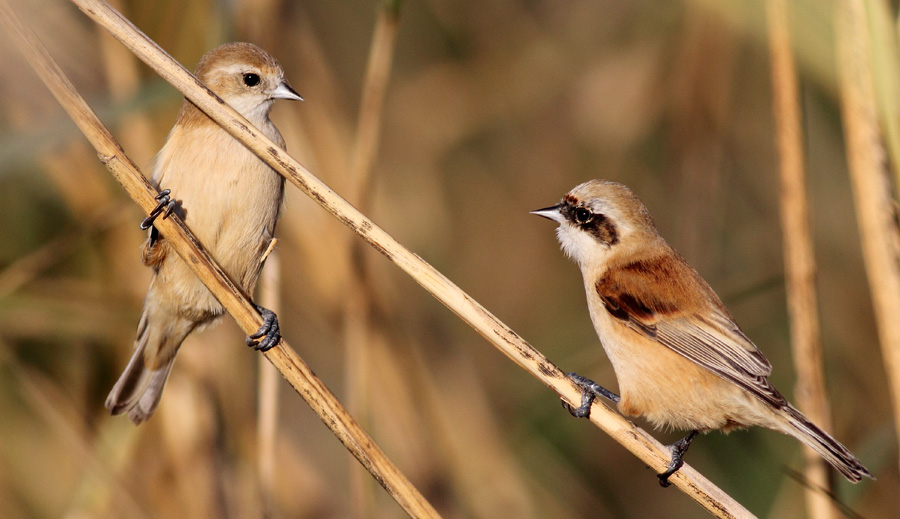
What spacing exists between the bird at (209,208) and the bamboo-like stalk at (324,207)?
0.94 feet

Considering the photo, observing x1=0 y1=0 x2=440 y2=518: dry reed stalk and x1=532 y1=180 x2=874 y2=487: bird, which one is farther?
x1=532 y1=180 x2=874 y2=487: bird

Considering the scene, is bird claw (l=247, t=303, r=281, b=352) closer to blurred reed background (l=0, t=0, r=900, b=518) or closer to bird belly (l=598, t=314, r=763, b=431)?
blurred reed background (l=0, t=0, r=900, b=518)

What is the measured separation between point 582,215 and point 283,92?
3.96 feet

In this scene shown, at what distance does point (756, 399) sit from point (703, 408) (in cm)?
18

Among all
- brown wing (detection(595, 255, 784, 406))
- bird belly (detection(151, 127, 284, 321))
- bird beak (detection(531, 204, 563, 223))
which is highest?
bird beak (detection(531, 204, 563, 223))

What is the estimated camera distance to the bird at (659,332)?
8.47ft

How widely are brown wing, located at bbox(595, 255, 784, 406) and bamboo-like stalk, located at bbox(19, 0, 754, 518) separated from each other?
657 millimetres

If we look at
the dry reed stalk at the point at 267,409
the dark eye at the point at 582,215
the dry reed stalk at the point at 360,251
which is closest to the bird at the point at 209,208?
the dry reed stalk at the point at 267,409

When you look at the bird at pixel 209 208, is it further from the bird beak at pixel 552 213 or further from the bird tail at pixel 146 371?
the bird beak at pixel 552 213

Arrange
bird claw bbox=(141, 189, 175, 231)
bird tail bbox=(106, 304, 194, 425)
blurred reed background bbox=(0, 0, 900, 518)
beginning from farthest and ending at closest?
blurred reed background bbox=(0, 0, 900, 518) → bird tail bbox=(106, 304, 194, 425) → bird claw bbox=(141, 189, 175, 231)

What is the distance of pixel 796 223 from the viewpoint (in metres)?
2.55

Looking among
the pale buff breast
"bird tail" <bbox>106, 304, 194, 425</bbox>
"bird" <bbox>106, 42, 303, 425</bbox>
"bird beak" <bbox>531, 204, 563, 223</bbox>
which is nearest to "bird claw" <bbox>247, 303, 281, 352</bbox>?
"bird" <bbox>106, 42, 303, 425</bbox>

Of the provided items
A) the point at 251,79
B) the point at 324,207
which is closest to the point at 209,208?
the point at 251,79

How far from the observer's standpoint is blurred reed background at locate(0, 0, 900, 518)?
3.11 meters
